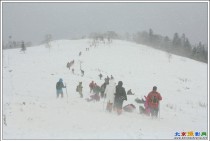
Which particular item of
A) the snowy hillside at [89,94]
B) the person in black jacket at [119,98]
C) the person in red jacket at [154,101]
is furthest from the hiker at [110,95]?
the person in red jacket at [154,101]

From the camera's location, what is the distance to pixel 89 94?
26.0 m

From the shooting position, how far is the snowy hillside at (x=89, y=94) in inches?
527

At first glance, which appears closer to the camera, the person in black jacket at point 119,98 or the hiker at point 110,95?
the person in black jacket at point 119,98

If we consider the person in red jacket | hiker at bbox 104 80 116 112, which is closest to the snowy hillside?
hiker at bbox 104 80 116 112

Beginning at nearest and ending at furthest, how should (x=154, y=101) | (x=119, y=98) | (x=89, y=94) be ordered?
(x=119, y=98), (x=154, y=101), (x=89, y=94)

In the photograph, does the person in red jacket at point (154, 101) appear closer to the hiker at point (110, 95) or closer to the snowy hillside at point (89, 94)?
the snowy hillside at point (89, 94)

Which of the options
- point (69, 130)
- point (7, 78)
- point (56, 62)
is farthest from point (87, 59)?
point (69, 130)

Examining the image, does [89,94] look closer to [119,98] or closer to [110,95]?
[110,95]

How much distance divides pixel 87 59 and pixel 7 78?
15540 millimetres

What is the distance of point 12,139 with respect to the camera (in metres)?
11.7

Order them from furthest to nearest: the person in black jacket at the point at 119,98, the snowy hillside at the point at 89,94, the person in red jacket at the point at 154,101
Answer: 1. the person in red jacket at the point at 154,101
2. the person in black jacket at the point at 119,98
3. the snowy hillside at the point at 89,94

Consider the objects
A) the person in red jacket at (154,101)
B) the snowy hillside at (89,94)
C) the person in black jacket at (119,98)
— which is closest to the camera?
the snowy hillside at (89,94)

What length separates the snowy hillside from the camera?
13.4m

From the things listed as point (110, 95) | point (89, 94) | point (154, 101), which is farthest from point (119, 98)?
point (89, 94)
